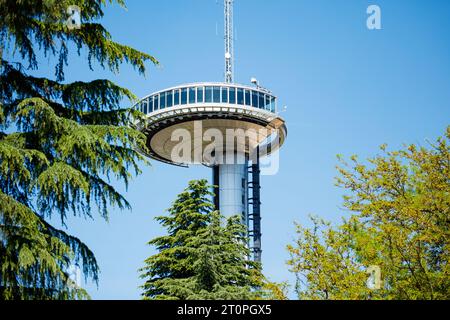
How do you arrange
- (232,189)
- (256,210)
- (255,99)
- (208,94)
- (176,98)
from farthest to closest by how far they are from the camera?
(256,210) < (232,189) < (255,99) < (176,98) < (208,94)

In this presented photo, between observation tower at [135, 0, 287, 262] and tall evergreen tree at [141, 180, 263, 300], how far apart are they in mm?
28745

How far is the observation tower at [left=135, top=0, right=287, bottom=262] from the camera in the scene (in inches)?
2362

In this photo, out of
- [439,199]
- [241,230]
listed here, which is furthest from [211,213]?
[439,199]

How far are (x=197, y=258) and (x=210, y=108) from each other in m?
35.5

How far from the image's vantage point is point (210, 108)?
59375mm

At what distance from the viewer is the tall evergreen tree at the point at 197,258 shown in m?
23.9

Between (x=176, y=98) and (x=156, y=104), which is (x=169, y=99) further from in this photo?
(x=156, y=104)

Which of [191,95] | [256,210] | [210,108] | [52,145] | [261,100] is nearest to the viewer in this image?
[52,145]

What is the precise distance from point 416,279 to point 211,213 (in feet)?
42.9

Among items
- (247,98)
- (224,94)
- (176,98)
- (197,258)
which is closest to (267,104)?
(247,98)

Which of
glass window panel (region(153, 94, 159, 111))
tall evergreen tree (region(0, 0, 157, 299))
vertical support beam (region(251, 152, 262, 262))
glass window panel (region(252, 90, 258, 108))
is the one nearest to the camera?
tall evergreen tree (region(0, 0, 157, 299))

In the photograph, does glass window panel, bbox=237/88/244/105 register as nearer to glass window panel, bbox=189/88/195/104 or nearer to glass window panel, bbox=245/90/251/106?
glass window panel, bbox=245/90/251/106

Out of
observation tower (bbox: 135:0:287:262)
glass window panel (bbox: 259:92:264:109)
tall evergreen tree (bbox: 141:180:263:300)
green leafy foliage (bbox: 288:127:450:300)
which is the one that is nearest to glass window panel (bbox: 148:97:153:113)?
observation tower (bbox: 135:0:287:262)

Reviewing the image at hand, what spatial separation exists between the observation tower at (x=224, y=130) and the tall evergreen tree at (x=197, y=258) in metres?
28.7
